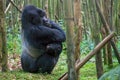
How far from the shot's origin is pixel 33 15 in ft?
14.2

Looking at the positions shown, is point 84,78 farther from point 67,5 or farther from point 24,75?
point 67,5

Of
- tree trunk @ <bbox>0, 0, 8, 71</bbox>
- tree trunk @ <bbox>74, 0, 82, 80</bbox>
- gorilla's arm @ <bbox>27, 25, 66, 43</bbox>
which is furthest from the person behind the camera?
gorilla's arm @ <bbox>27, 25, 66, 43</bbox>

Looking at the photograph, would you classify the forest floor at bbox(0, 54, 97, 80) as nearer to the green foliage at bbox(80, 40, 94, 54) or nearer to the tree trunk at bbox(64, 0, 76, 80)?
the green foliage at bbox(80, 40, 94, 54)

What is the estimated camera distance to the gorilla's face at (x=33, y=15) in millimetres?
4297

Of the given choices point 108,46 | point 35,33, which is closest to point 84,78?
point 108,46

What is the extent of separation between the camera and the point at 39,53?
4434 mm

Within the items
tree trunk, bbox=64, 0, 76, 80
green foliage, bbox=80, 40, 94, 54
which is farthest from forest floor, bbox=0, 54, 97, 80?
tree trunk, bbox=64, 0, 76, 80

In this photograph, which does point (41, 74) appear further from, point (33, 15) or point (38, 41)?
point (33, 15)

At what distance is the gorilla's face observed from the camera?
14.1 ft

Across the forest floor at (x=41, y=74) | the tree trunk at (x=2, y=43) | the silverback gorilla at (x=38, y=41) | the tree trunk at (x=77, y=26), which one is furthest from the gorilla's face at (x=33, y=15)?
the tree trunk at (x=77, y=26)

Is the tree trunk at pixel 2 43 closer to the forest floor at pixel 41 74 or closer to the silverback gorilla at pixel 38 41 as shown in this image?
the forest floor at pixel 41 74

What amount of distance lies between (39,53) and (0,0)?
130 cm

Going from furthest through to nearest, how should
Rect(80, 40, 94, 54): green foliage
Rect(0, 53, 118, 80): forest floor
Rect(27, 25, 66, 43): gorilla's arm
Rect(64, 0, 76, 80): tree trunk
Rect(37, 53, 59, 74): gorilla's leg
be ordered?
Rect(80, 40, 94, 54): green foliage, Rect(37, 53, 59, 74): gorilla's leg, Rect(27, 25, 66, 43): gorilla's arm, Rect(0, 53, 118, 80): forest floor, Rect(64, 0, 76, 80): tree trunk

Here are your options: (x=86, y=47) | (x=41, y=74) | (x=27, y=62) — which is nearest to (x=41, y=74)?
(x=41, y=74)
